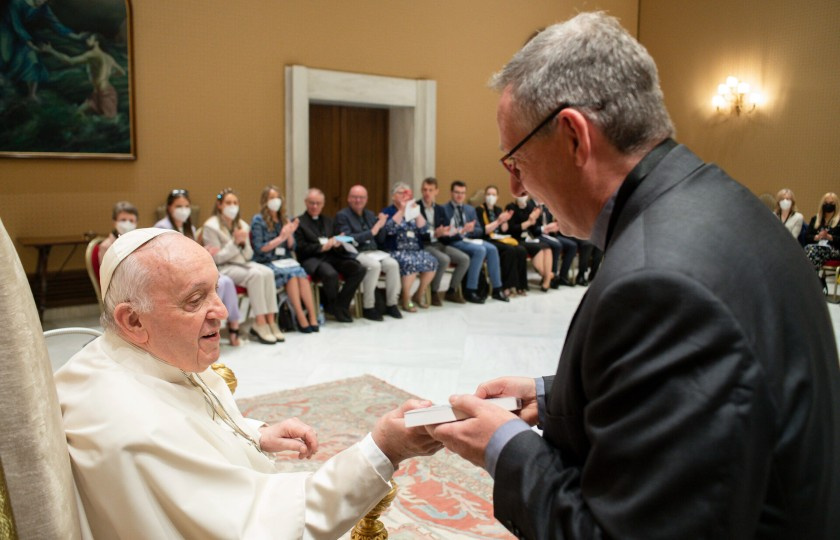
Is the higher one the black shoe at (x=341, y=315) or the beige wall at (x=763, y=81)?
the beige wall at (x=763, y=81)

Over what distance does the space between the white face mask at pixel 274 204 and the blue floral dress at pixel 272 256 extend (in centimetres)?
15

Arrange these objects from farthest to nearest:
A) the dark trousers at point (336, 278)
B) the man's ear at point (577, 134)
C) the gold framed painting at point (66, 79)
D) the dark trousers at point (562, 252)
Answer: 1. the dark trousers at point (562, 252)
2. the dark trousers at point (336, 278)
3. the gold framed painting at point (66, 79)
4. the man's ear at point (577, 134)

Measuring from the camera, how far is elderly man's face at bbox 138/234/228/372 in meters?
1.73

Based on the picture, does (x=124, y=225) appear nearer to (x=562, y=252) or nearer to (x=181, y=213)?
(x=181, y=213)

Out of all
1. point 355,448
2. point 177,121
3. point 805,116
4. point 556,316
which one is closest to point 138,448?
point 355,448

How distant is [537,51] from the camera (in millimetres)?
1312

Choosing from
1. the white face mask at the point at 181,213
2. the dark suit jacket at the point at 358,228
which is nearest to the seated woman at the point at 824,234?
the dark suit jacket at the point at 358,228

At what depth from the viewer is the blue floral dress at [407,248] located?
27.5 feet

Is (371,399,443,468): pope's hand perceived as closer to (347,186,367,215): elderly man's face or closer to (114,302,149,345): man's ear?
(114,302,149,345): man's ear

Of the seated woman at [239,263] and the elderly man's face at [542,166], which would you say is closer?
the elderly man's face at [542,166]

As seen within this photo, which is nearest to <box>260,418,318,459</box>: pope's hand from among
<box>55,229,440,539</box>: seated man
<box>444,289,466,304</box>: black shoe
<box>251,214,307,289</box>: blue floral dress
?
<box>55,229,440,539</box>: seated man

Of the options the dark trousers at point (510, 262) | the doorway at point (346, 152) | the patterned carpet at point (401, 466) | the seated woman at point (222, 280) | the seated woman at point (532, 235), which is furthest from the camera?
the doorway at point (346, 152)

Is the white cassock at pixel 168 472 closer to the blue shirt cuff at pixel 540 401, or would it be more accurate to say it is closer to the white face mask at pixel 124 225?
the blue shirt cuff at pixel 540 401

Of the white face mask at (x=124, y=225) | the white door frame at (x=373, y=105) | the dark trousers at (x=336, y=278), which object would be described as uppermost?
the white door frame at (x=373, y=105)
